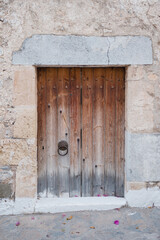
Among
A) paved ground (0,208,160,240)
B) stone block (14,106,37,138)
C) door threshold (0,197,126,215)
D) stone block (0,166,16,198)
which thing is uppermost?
stone block (14,106,37,138)

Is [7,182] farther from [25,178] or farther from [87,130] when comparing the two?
[87,130]

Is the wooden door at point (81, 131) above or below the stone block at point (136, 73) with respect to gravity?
below

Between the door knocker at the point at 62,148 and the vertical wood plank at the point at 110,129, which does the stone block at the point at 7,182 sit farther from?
the vertical wood plank at the point at 110,129

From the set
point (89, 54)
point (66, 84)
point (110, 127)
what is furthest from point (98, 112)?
point (89, 54)

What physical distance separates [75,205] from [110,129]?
3.06 feet

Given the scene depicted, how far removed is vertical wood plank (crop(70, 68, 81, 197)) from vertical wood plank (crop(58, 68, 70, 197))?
0.05 m

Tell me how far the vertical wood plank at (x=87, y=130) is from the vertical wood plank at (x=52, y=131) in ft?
1.05

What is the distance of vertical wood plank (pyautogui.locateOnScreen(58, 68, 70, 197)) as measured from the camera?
2838 millimetres

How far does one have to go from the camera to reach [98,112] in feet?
9.40

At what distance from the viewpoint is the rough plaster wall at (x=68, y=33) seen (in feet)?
8.56

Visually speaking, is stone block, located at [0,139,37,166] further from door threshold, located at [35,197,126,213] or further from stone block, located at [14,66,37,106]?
door threshold, located at [35,197,126,213]

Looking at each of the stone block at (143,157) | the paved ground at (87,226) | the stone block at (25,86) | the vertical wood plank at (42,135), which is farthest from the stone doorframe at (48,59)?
the stone block at (143,157)

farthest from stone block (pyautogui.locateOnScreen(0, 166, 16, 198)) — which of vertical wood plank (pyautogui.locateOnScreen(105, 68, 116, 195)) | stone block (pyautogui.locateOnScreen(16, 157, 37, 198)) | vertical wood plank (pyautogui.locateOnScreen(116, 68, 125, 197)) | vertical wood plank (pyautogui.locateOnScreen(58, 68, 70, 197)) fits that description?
vertical wood plank (pyautogui.locateOnScreen(116, 68, 125, 197))

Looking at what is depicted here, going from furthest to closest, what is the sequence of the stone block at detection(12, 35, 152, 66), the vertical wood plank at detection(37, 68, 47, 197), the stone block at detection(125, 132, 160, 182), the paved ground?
1. the vertical wood plank at detection(37, 68, 47, 197)
2. the stone block at detection(125, 132, 160, 182)
3. the stone block at detection(12, 35, 152, 66)
4. the paved ground
